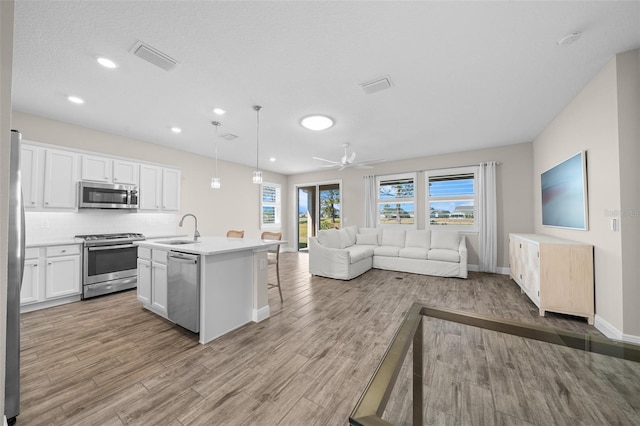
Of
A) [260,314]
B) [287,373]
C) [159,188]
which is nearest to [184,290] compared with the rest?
[260,314]

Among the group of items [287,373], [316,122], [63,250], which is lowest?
[287,373]

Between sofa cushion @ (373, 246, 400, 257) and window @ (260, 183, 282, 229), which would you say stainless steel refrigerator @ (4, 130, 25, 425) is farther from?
window @ (260, 183, 282, 229)

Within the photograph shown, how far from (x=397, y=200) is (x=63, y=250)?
22.2 feet

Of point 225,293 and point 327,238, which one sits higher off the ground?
point 327,238

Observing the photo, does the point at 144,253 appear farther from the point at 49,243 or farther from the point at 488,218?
the point at 488,218

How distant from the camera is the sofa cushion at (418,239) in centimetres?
564

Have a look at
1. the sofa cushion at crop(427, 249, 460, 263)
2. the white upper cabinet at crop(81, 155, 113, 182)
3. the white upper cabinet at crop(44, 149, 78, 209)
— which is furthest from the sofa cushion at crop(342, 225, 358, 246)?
the white upper cabinet at crop(44, 149, 78, 209)

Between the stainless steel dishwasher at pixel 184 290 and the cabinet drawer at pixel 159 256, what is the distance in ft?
0.50

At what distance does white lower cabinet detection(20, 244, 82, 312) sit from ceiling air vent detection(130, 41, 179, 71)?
Answer: 3034mm

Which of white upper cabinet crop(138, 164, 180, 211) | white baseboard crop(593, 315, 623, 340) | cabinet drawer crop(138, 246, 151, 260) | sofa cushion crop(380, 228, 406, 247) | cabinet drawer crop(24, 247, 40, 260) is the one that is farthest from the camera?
sofa cushion crop(380, 228, 406, 247)

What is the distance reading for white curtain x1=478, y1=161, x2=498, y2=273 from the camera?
530 centimetres

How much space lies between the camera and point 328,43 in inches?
84.7

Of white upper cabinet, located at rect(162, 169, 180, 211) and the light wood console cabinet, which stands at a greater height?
white upper cabinet, located at rect(162, 169, 180, 211)

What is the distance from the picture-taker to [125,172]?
4.34 m
